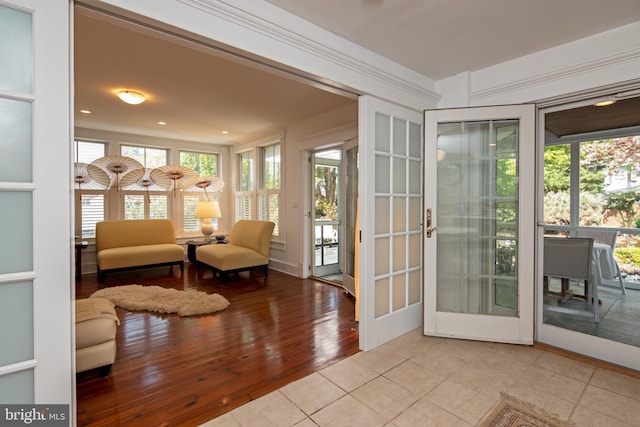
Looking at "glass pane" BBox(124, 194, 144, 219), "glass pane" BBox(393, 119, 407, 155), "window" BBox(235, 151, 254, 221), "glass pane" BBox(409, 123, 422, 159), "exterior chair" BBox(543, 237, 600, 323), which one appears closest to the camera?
"glass pane" BBox(393, 119, 407, 155)

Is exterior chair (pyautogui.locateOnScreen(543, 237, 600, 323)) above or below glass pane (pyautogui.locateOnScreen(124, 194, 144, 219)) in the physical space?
below

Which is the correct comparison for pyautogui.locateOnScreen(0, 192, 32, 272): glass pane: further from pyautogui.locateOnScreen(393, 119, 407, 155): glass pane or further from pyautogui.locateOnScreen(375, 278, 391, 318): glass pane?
pyautogui.locateOnScreen(393, 119, 407, 155): glass pane

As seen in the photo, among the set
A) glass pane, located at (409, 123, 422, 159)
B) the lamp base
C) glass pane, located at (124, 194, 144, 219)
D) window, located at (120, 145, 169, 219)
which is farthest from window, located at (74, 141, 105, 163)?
glass pane, located at (409, 123, 422, 159)

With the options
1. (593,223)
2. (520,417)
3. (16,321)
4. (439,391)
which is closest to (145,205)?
(16,321)

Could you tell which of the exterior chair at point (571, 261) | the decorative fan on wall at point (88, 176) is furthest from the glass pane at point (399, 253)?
the decorative fan on wall at point (88, 176)

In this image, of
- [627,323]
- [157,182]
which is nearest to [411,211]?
[627,323]

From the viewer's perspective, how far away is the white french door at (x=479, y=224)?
2.73 metres

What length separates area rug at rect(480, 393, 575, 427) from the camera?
5.70ft

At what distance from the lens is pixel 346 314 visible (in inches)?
137

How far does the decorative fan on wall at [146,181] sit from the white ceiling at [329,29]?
1248mm

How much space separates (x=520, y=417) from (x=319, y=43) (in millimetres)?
2678

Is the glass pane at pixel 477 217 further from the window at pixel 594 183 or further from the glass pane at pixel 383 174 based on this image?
the window at pixel 594 183

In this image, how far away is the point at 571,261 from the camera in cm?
341

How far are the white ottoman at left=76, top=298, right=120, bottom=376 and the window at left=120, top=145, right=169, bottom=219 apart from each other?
4294 mm
